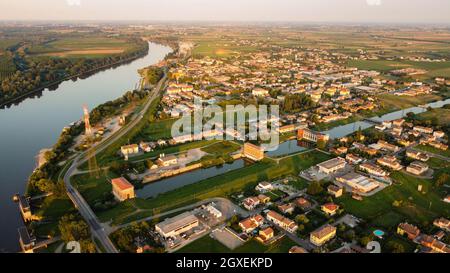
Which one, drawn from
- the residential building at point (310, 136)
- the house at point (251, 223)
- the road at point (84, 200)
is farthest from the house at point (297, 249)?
the residential building at point (310, 136)

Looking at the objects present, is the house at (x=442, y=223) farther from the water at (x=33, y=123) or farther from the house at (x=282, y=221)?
the water at (x=33, y=123)

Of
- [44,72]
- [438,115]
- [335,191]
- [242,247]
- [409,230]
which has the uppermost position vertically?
[44,72]

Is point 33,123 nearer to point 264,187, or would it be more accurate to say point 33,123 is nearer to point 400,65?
point 264,187

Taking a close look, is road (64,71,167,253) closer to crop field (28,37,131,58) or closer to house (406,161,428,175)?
house (406,161,428,175)

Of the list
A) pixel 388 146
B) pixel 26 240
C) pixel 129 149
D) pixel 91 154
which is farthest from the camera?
pixel 388 146

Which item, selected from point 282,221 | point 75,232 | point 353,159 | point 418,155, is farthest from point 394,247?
point 75,232

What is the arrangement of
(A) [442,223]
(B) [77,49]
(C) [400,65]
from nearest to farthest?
(A) [442,223] < (C) [400,65] < (B) [77,49]
